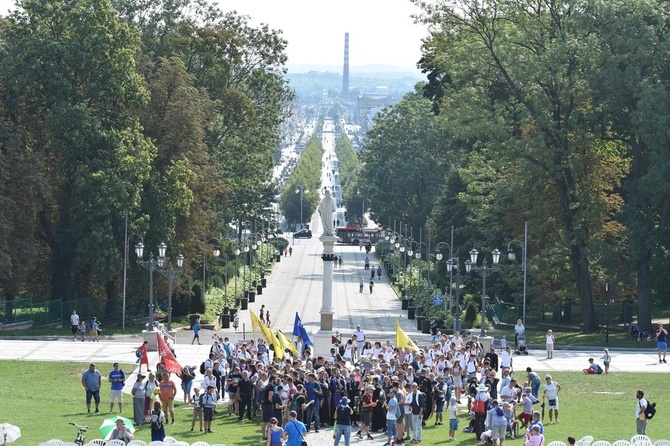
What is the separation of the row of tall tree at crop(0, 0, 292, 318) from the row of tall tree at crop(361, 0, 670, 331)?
47.3ft

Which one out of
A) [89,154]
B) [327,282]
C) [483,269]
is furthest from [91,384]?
[89,154]

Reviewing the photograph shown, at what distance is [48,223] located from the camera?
66.1 meters

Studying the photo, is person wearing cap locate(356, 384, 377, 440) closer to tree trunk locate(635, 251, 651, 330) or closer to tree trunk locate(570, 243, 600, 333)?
tree trunk locate(635, 251, 651, 330)

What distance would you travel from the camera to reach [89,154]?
2511 inches

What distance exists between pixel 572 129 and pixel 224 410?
30428 mm

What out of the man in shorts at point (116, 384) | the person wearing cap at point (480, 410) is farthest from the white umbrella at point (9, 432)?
the person wearing cap at point (480, 410)

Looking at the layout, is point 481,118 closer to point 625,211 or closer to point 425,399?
point 625,211

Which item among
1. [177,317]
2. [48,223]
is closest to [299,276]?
[177,317]

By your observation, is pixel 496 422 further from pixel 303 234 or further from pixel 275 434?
pixel 303 234

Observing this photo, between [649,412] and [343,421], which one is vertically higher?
[649,412]

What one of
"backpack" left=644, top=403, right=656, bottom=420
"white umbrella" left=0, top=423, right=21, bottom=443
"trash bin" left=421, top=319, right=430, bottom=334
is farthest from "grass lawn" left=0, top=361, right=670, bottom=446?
"trash bin" left=421, top=319, right=430, bottom=334

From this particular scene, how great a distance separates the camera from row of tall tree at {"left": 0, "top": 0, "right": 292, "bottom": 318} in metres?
62.5

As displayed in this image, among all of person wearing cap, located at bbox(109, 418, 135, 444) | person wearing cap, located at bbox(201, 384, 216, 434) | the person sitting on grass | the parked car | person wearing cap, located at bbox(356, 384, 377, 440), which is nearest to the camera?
person wearing cap, located at bbox(109, 418, 135, 444)

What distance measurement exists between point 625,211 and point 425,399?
91.7 ft
